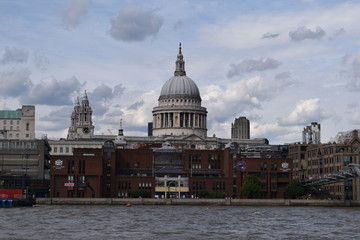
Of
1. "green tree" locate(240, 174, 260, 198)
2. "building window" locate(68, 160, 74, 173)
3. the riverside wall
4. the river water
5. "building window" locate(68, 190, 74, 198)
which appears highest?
"building window" locate(68, 160, 74, 173)

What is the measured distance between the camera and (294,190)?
178125 millimetres

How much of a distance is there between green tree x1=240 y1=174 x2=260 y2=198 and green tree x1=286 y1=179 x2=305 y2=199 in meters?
6.63

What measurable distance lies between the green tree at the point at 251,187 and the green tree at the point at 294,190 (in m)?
6.63

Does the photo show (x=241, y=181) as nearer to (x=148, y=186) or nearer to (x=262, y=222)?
(x=148, y=186)

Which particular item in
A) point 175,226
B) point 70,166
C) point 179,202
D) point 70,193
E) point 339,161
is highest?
point 339,161

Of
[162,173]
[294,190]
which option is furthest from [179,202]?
[294,190]

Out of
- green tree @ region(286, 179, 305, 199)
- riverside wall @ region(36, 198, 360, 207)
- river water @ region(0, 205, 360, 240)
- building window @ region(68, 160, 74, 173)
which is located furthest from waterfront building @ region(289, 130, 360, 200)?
river water @ region(0, 205, 360, 240)

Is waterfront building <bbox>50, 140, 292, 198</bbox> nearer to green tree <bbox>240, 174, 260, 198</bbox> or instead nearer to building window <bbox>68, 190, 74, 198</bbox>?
building window <bbox>68, 190, 74, 198</bbox>

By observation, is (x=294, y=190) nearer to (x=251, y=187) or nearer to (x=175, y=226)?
(x=251, y=187)

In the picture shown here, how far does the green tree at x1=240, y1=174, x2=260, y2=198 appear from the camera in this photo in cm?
17575

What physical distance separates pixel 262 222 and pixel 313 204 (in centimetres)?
5902

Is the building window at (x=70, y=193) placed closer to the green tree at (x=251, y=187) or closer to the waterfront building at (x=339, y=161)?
the green tree at (x=251, y=187)

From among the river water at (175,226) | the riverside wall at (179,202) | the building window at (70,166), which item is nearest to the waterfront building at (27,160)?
the building window at (70,166)

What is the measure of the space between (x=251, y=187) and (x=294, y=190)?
9167 millimetres
